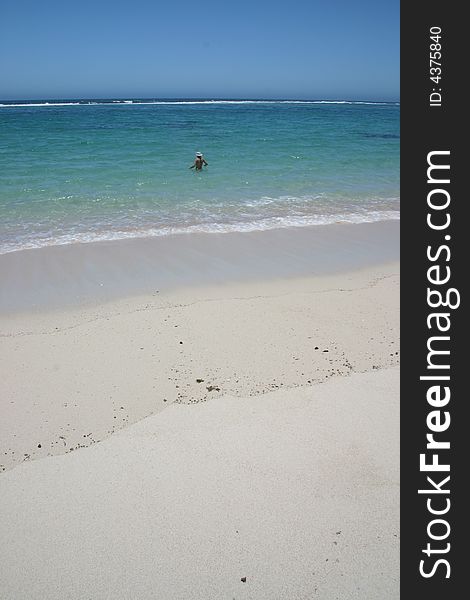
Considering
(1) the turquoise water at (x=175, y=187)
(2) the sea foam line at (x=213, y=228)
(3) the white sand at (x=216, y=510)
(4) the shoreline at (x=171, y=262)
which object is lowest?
(3) the white sand at (x=216, y=510)

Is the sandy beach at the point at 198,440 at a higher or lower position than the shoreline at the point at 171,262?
lower

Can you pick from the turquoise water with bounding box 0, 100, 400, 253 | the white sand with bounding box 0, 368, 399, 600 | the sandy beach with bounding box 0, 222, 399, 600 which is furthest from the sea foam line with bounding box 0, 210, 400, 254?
the white sand with bounding box 0, 368, 399, 600

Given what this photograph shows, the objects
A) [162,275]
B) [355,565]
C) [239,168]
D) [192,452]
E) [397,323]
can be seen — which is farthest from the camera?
[239,168]

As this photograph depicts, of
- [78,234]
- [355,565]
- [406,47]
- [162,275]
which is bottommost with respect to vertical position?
[355,565]

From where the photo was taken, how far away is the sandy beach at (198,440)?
2.88 meters

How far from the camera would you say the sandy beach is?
113 inches

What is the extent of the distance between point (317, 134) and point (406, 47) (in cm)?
2871

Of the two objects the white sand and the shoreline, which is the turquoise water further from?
the white sand

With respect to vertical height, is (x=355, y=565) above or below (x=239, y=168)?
below

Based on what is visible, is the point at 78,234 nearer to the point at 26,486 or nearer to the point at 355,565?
the point at 26,486

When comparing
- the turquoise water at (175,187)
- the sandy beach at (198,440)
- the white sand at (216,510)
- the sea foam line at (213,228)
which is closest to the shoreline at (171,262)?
the sandy beach at (198,440)

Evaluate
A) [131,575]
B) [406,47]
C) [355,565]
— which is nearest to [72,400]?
[131,575]

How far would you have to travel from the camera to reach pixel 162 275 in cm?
723

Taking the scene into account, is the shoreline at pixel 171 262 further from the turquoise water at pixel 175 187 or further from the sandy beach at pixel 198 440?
the turquoise water at pixel 175 187
